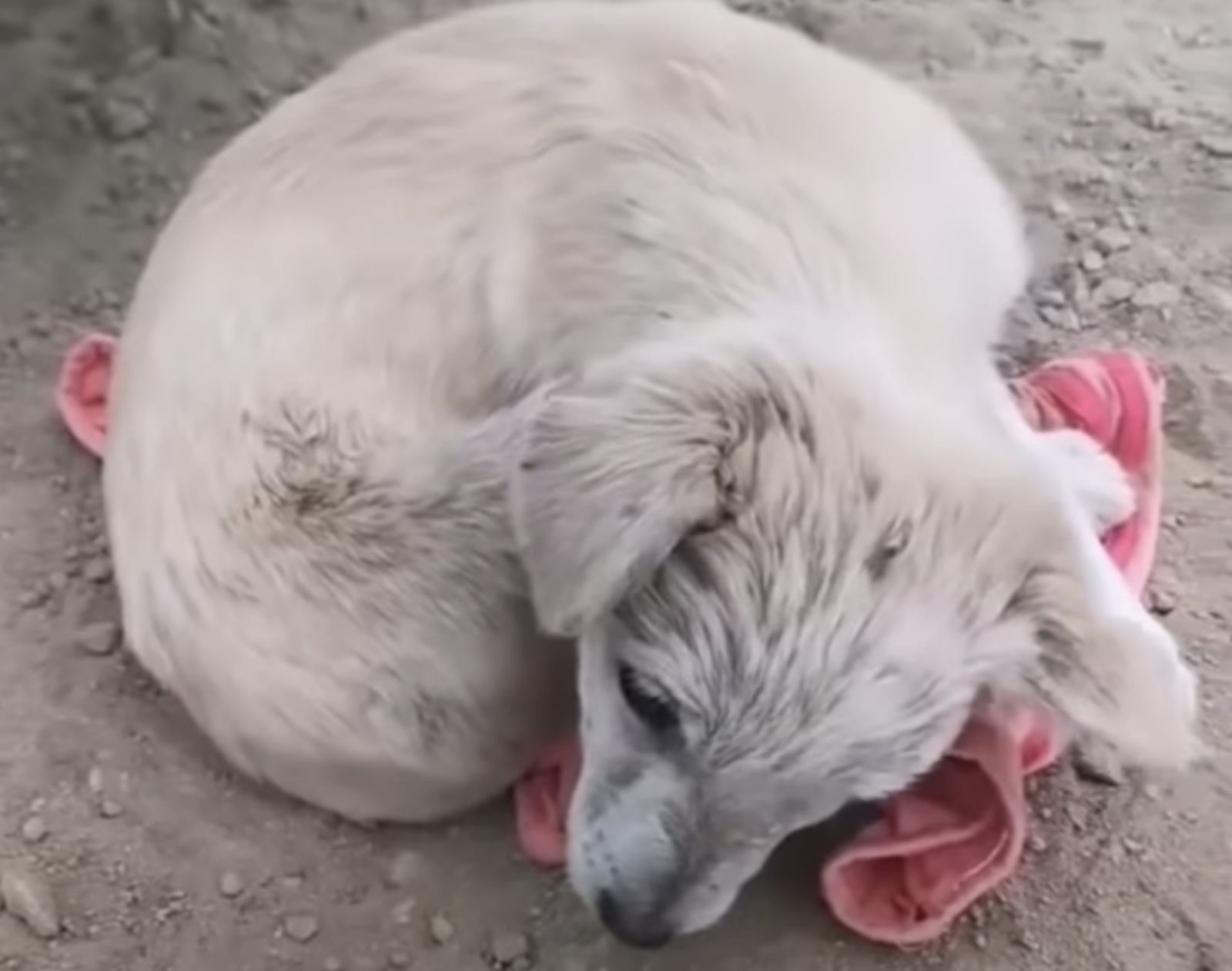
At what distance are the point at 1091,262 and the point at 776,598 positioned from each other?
4.22 feet

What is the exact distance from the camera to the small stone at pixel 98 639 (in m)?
2.93

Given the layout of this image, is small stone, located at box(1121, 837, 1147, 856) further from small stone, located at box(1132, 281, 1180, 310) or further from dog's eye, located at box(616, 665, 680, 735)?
small stone, located at box(1132, 281, 1180, 310)

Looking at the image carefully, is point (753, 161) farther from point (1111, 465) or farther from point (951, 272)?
point (1111, 465)

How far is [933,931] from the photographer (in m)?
2.63

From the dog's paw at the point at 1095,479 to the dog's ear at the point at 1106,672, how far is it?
1.63 ft

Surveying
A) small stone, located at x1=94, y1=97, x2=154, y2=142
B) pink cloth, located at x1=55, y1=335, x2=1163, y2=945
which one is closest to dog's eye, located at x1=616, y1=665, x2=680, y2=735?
pink cloth, located at x1=55, y1=335, x2=1163, y2=945

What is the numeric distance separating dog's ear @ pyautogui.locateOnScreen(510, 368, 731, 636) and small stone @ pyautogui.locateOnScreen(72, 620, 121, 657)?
0.78 m

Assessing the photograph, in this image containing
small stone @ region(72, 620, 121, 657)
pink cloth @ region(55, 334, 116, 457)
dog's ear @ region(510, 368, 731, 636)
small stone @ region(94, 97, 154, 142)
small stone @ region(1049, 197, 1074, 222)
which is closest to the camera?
dog's ear @ region(510, 368, 731, 636)

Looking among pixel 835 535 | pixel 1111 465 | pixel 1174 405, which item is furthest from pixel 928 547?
pixel 1174 405

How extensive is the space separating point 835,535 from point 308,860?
2.62 ft

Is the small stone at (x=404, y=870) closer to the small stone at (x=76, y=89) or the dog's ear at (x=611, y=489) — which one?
the dog's ear at (x=611, y=489)

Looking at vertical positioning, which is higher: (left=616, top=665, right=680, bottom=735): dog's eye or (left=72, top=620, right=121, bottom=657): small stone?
(left=616, top=665, right=680, bottom=735): dog's eye

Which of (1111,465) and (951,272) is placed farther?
(1111,465)

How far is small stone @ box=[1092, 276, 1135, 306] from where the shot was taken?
3336mm
